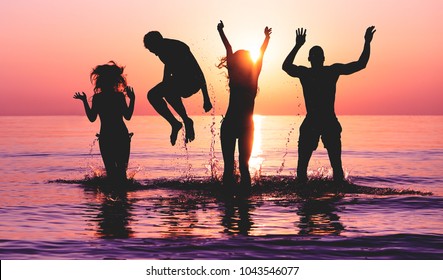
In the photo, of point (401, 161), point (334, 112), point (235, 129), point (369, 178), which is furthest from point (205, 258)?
point (401, 161)

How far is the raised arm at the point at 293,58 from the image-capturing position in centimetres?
1240

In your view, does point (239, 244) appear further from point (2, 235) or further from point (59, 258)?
point (2, 235)

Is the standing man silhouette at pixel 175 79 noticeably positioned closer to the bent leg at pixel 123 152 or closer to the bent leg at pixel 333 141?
the bent leg at pixel 123 152

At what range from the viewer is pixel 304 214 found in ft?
35.3

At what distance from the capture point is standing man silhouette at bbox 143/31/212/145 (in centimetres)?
1237

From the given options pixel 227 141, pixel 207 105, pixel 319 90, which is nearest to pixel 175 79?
pixel 207 105

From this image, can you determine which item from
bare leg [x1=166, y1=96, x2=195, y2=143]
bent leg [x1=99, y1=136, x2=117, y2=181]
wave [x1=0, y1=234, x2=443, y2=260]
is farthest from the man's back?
wave [x1=0, y1=234, x2=443, y2=260]

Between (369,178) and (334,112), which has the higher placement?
(334,112)

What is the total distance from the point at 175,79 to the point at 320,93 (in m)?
2.68

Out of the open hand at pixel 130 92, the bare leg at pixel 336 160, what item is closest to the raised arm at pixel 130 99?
A: the open hand at pixel 130 92

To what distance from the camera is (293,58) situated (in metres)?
12.6

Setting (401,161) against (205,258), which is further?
(401,161)

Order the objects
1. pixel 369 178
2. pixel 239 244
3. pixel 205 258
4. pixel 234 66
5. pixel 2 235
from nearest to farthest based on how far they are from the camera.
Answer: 1. pixel 205 258
2. pixel 239 244
3. pixel 2 235
4. pixel 234 66
5. pixel 369 178

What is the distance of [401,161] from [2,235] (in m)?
16.7
